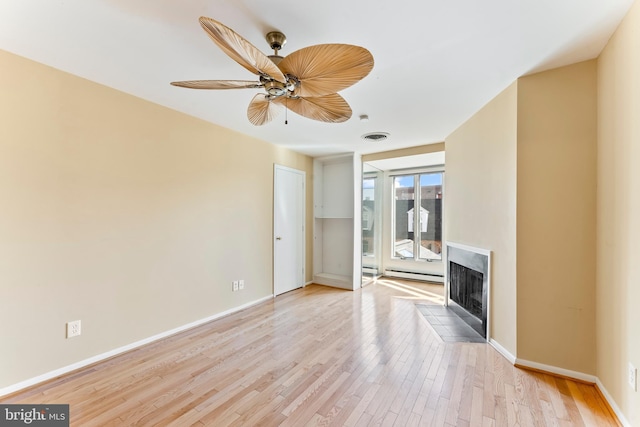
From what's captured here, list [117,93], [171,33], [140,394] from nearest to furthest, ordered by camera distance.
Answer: [171,33], [140,394], [117,93]

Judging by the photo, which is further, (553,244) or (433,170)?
(433,170)

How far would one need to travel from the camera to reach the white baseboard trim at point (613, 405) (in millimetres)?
1569

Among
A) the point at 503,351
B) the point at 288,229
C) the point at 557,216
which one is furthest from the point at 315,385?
the point at 288,229

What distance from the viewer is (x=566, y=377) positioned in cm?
205

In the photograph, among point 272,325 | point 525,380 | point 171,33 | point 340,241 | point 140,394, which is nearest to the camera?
point 171,33

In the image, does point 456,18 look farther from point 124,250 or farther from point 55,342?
point 55,342

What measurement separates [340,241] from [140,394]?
3682 millimetres

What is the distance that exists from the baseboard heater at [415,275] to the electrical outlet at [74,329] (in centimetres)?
495

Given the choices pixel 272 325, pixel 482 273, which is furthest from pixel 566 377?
pixel 272 325

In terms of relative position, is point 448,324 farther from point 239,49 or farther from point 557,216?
point 239,49

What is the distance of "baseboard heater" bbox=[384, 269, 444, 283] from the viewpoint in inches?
200

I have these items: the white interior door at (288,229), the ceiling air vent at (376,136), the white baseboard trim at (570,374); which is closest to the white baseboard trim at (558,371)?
the white baseboard trim at (570,374)

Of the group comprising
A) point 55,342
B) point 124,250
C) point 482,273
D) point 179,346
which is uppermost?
point 124,250

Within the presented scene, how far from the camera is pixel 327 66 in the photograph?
1.42 metres
